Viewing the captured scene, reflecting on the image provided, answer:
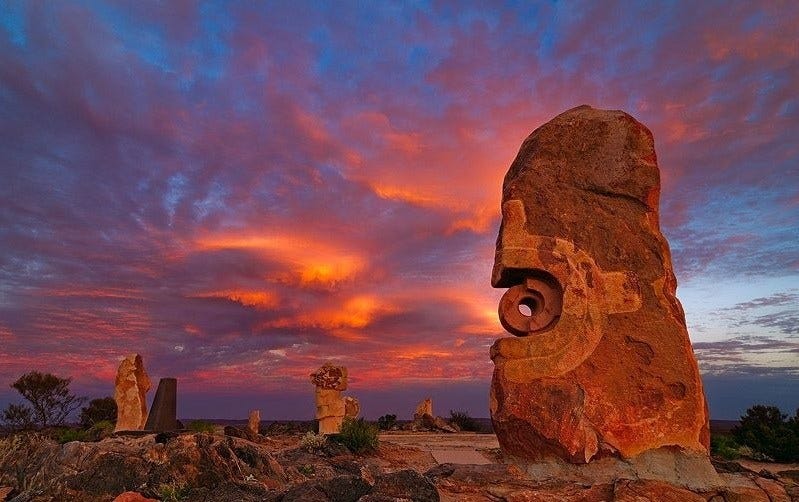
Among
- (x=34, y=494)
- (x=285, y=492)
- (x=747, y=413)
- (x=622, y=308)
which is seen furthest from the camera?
(x=747, y=413)

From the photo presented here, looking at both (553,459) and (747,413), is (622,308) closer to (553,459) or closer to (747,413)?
(553,459)

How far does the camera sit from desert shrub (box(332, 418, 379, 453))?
42.4 feet

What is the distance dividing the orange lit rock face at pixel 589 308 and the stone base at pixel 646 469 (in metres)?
0.09

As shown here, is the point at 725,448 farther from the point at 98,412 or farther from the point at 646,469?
the point at 98,412

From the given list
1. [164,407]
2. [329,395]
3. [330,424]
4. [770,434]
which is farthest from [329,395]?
[770,434]

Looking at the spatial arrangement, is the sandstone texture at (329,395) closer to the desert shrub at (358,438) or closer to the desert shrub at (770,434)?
the desert shrub at (358,438)

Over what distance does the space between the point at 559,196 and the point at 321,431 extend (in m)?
12.9

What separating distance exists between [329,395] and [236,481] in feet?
42.7

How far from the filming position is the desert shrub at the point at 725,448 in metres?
15.7

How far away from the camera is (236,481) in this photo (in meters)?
6.25

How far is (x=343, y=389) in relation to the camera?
19266 mm

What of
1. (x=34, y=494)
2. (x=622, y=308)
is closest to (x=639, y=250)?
(x=622, y=308)

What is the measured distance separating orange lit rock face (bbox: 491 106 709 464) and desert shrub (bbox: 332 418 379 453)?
18.9 feet

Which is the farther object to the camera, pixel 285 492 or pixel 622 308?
pixel 622 308
